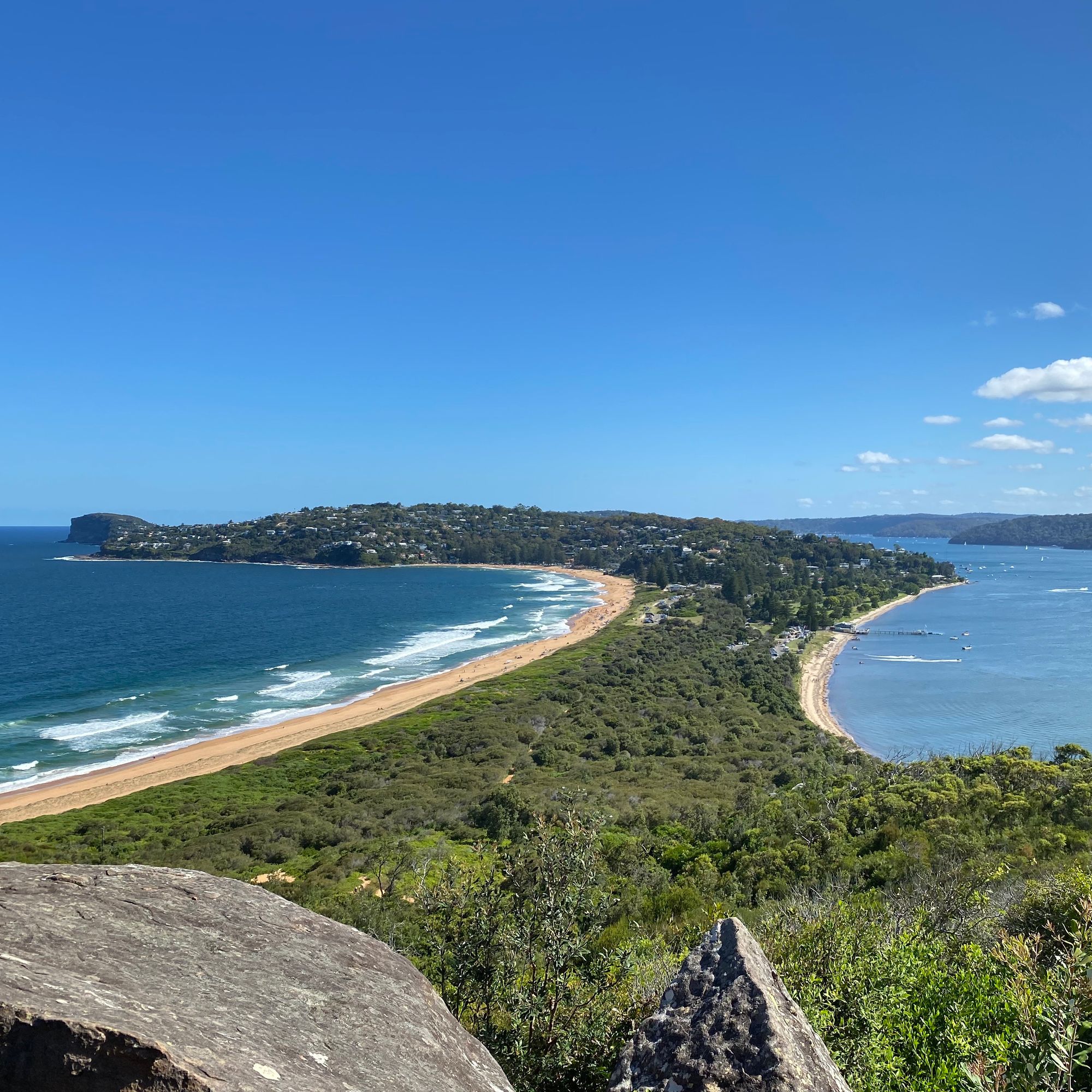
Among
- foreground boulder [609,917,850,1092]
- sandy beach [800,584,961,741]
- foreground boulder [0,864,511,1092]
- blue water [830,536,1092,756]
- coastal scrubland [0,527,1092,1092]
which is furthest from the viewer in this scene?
sandy beach [800,584,961,741]

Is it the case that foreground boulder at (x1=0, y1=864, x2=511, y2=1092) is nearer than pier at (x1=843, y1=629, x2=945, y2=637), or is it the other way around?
foreground boulder at (x1=0, y1=864, x2=511, y2=1092)

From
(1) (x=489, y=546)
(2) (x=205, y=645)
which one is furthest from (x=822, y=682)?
(1) (x=489, y=546)

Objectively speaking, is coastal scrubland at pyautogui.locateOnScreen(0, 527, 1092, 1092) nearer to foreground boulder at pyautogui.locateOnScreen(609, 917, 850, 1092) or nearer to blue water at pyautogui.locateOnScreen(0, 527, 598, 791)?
foreground boulder at pyautogui.locateOnScreen(609, 917, 850, 1092)

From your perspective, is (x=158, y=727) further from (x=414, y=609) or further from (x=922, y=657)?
(x=922, y=657)

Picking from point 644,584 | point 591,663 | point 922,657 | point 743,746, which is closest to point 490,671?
point 591,663

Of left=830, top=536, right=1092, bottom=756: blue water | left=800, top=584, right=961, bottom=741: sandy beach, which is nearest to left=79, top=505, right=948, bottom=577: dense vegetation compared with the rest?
left=830, top=536, right=1092, bottom=756: blue water
